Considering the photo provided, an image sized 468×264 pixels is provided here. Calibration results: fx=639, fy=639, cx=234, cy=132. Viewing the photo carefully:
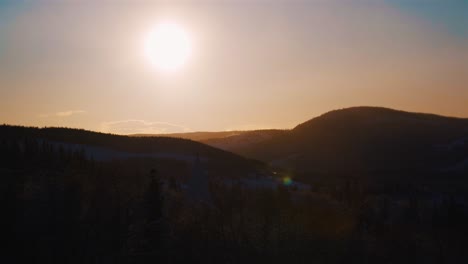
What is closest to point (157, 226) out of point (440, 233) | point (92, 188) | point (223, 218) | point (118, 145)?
point (223, 218)

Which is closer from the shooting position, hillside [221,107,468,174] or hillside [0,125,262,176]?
hillside [0,125,262,176]

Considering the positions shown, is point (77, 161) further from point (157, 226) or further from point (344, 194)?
point (157, 226)

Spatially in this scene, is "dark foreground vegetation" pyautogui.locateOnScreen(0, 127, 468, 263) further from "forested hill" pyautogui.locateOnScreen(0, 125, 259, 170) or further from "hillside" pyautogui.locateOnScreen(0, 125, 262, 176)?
"forested hill" pyautogui.locateOnScreen(0, 125, 259, 170)

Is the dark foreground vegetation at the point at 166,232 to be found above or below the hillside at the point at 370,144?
below

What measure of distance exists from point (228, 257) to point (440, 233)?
63.7 ft

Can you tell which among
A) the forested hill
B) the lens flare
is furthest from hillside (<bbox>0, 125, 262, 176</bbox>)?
the lens flare

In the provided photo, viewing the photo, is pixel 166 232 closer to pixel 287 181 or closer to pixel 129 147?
pixel 287 181

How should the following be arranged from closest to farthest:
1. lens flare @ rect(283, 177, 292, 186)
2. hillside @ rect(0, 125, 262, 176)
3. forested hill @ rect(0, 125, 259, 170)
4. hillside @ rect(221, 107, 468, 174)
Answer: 1. lens flare @ rect(283, 177, 292, 186)
2. hillside @ rect(0, 125, 262, 176)
3. forested hill @ rect(0, 125, 259, 170)
4. hillside @ rect(221, 107, 468, 174)

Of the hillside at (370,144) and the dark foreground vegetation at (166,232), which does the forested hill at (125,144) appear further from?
the dark foreground vegetation at (166,232)

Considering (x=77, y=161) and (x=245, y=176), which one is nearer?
(x=77, y=161)

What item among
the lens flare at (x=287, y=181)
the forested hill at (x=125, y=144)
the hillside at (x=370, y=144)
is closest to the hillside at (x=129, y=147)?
the forested hill at (x=125, y=144)

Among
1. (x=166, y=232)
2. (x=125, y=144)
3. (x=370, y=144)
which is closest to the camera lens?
(x=166, y=232)

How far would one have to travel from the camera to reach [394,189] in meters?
73.8

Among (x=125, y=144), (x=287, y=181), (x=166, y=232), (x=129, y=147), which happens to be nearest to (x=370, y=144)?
(x=125, y=144)
